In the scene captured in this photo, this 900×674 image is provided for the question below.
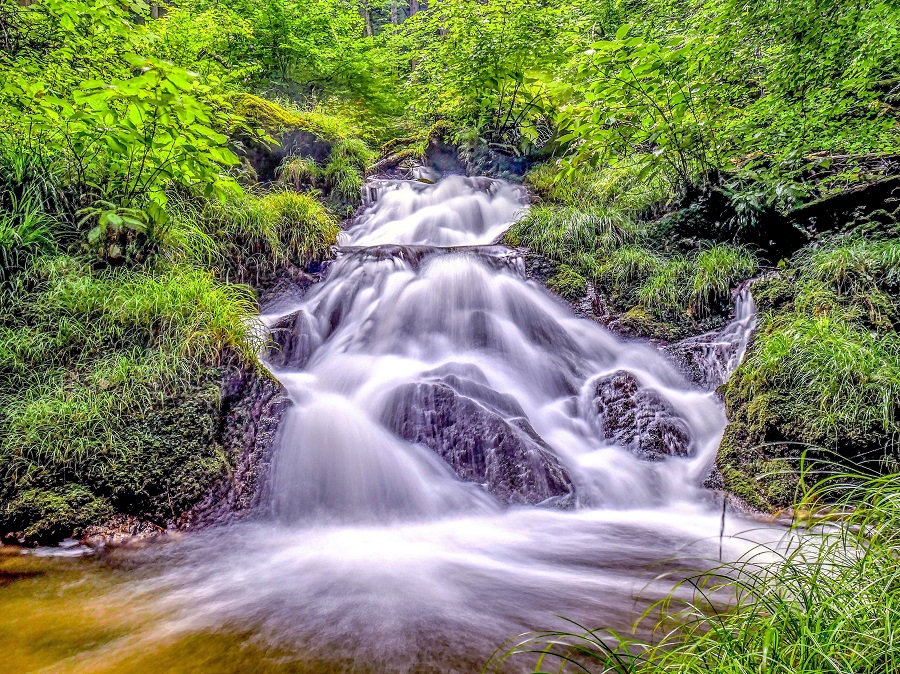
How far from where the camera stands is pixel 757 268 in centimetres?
458

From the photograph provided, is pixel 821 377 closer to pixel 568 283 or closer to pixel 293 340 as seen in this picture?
pixel 568 283

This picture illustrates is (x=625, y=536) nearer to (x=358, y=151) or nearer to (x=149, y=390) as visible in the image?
(x=149, y=390)

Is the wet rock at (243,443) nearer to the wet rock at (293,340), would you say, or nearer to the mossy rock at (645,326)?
the wet rock at (293,340)

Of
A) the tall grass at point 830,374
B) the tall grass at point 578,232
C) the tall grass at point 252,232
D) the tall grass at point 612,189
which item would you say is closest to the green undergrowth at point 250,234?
the tall grass at point 252,232

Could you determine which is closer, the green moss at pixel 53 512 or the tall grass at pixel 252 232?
the green moss at pixel 53 512

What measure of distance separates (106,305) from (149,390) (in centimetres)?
73

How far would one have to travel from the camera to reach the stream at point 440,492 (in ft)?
5.90

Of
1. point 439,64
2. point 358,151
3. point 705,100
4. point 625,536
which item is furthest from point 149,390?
point 439,64

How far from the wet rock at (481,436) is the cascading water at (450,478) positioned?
0.04 feet

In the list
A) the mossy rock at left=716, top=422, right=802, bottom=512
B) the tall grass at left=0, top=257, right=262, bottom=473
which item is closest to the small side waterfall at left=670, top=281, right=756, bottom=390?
the mossy rock at left=716, top=422, right=802, bottom=512

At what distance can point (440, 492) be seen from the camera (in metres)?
3.11

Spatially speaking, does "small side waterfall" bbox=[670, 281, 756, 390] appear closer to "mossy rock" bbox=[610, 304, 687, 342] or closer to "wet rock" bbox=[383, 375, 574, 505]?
"mossy rock" bbox=[610, 304, 687, 342]

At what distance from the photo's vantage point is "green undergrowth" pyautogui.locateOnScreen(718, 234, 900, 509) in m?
2.73

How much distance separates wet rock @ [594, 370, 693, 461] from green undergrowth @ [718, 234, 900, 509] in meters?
0.37
